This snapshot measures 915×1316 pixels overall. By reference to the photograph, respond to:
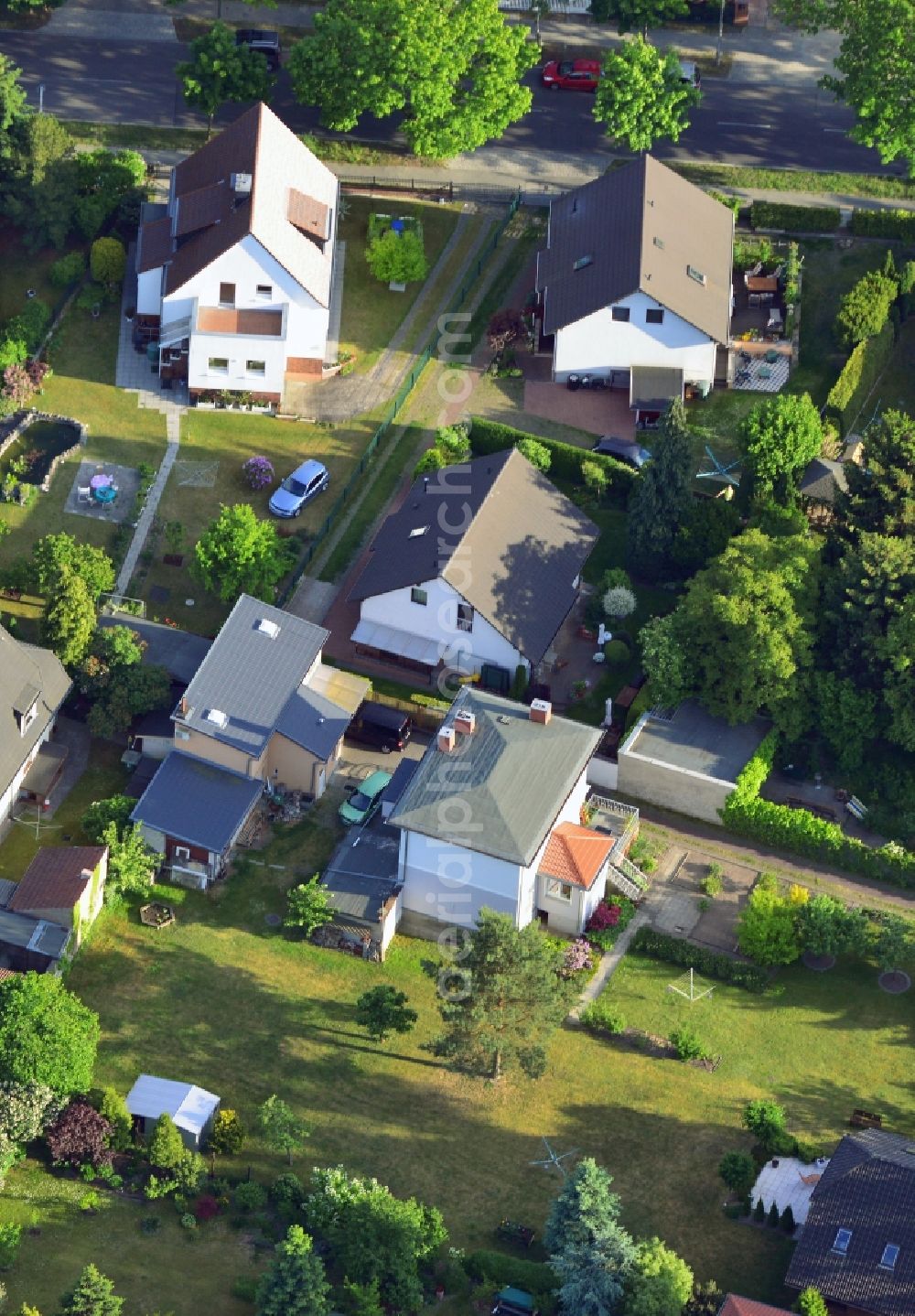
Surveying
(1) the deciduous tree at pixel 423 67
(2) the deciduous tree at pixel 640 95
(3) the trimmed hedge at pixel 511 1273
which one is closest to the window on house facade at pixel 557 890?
(3) the trimmed hedge at pixel 511 1273

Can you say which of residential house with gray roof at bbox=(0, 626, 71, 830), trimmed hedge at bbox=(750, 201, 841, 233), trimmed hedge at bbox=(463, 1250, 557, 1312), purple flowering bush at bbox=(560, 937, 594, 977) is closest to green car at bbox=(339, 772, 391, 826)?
purple flowering bush at bbox=(560, 937, 594, 977)

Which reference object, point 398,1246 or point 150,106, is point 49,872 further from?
point 150,106

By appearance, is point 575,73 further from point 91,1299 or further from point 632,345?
point 91,1299

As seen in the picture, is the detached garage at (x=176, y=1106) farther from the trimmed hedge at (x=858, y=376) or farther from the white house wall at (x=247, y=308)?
the trimmed hedge at (x=858, y=376)

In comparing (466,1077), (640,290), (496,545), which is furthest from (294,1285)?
(640,290)

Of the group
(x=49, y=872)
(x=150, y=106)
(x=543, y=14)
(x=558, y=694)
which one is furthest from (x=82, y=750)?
(x=543, y=14)
